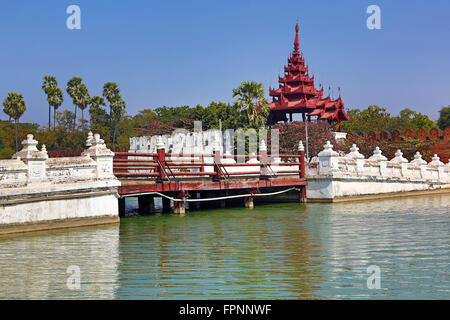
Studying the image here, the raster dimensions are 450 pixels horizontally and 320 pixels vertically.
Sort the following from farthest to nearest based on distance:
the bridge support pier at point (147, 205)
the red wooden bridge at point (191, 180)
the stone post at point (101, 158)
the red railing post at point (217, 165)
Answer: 1. the bridge support pier at point (147, 205)
2. the red railing post at point (217, 165)
3. the red wooden bridge at point (191, 180)
4. the stone post at point (101, 158)

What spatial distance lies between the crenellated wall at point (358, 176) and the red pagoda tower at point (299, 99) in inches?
1117

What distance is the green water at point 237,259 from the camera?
8828 millimetres

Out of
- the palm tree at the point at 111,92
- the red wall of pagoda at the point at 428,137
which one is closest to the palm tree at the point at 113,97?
the palm tree at the point at 111,92

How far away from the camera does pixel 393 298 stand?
823cm

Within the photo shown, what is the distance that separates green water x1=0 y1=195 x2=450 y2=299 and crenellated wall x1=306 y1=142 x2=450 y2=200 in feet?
26.5

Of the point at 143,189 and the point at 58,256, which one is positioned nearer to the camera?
the point at 58,256

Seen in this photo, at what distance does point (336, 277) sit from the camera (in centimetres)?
962

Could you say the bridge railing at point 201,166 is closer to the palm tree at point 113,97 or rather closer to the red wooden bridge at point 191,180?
the red wooden bridge at point 191,180

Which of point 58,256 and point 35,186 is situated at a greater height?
point 35,186
